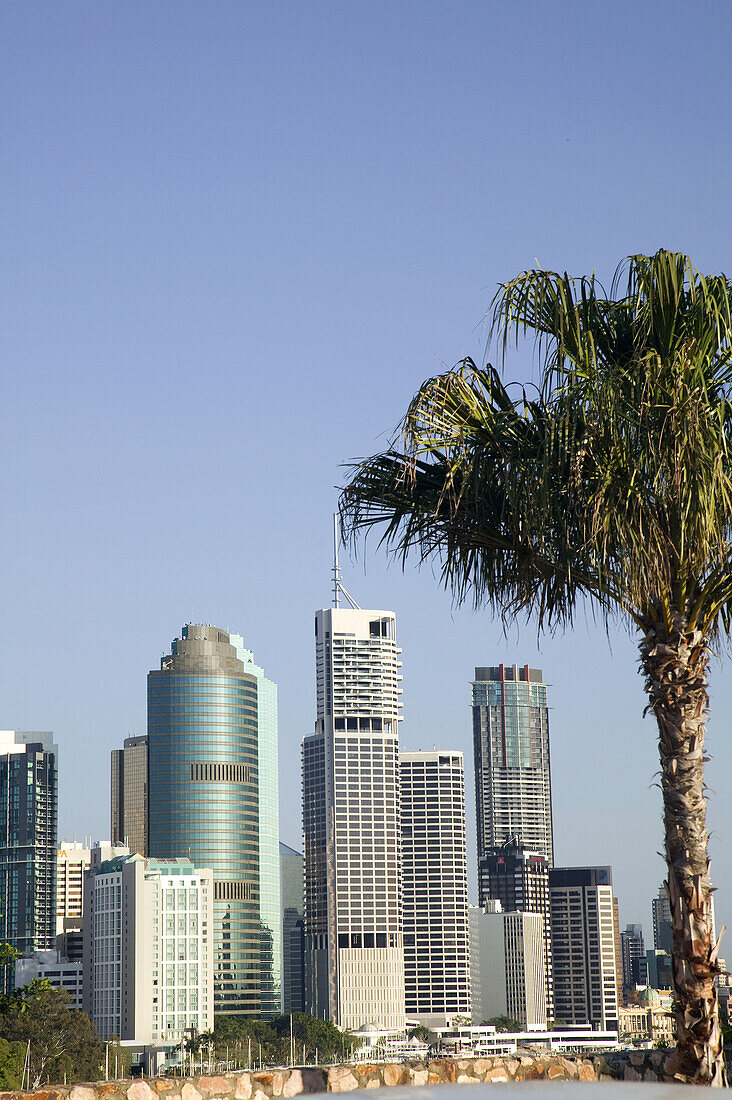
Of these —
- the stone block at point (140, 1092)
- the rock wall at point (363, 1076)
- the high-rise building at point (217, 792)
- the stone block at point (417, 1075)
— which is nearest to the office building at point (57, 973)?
the high-rise building at point (217, 792)

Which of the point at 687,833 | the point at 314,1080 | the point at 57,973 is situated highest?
the point at 687,833

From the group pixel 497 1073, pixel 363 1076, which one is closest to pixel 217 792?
pixel 497 1073

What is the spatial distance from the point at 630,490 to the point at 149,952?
147m

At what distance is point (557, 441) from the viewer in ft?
33.1

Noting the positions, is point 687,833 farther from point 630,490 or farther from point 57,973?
point 57,973

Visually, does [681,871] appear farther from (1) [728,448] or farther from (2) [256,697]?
(2) [256,697]

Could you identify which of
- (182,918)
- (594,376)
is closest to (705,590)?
(594,376)

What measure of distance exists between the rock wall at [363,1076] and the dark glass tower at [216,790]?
170 metres

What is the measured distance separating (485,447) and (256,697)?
180318 mm

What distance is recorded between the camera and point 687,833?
9.86 m

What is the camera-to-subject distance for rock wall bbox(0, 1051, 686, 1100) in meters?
8.62

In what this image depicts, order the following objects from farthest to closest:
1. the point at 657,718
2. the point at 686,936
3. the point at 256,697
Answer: the point at 256,697
the point at 657,718
the point at 686,936

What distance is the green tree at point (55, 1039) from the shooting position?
93000 millimetres

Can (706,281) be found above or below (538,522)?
above
